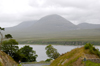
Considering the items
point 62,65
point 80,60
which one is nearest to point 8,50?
point 62,65

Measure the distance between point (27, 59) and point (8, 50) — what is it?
Result: 13.2 meters

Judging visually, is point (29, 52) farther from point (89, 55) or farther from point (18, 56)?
point (89, 55)

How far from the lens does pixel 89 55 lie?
1021 inches

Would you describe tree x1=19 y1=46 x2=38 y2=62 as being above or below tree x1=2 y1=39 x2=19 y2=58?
below

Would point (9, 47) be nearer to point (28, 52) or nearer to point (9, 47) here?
point (9, 47)

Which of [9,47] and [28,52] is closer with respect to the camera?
[9,47]

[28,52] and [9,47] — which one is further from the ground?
[9,47]

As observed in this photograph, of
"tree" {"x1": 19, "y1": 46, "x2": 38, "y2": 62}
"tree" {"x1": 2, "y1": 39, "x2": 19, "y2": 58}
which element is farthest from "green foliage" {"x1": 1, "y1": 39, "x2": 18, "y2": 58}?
"tree" {"x1": 19, "y1": 46, "x2": 38, "y2": 62}

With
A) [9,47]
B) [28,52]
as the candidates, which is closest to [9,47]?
[9,47]

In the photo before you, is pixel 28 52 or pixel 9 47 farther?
pixel 28 52

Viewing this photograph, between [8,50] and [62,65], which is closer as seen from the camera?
[62,65]

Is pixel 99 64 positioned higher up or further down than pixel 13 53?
higher up

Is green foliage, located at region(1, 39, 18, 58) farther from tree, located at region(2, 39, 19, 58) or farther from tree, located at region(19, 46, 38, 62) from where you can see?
tree, located at region(19, 46, 38, 62)

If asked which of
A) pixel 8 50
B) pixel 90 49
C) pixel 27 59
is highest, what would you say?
pixel 90 49
